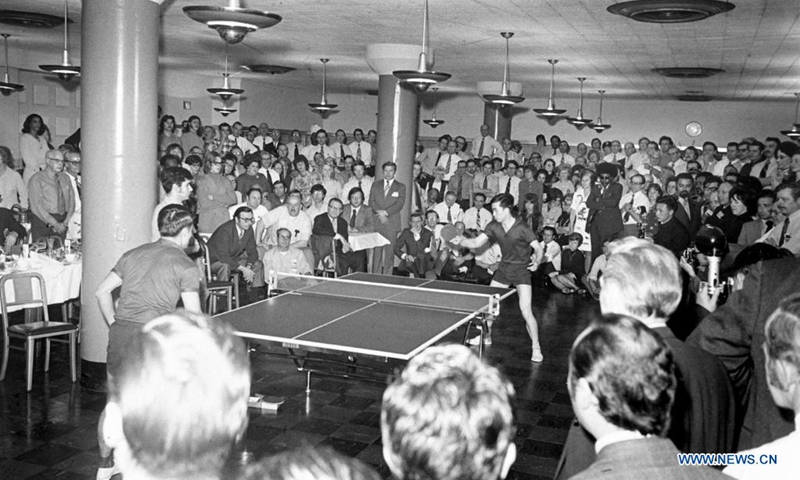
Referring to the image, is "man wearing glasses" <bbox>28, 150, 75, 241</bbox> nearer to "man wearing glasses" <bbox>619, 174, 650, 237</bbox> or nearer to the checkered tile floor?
the checkered tile floor

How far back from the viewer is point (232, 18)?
516cm

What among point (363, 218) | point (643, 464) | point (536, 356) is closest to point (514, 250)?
point (536, 356)

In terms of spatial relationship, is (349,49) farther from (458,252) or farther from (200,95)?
(200,95)

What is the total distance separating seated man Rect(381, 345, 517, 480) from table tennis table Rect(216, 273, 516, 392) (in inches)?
114

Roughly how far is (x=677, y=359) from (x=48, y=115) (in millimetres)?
16411

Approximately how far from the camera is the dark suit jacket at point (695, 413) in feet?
8.52

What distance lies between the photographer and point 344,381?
22.1 feet

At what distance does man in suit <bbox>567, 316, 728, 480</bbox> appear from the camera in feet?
6.03

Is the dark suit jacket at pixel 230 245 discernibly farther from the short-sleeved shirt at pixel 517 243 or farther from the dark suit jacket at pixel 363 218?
the short-sleeved shirt at pixel 517 243

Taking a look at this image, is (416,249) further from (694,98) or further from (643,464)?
(694,98)

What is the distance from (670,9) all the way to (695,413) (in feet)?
17.1

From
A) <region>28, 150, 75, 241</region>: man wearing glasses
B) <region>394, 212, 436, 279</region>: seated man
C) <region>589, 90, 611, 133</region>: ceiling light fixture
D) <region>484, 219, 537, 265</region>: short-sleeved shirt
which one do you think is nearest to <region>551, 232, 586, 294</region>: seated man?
<region>394, 212, 436, 279</region>: seated man

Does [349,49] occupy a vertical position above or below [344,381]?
above

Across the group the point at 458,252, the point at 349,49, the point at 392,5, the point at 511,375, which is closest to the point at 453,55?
the point at 349,49
